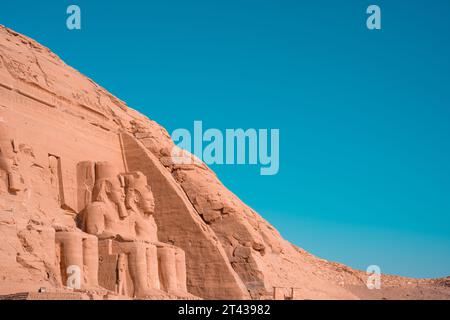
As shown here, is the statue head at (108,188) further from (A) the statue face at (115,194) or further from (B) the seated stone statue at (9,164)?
(B) the seated stone statue at (9,164)

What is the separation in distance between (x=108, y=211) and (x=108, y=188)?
738 mm

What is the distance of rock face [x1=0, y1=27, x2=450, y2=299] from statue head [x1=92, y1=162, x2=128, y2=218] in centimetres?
3

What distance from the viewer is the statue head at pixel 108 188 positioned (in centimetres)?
1833

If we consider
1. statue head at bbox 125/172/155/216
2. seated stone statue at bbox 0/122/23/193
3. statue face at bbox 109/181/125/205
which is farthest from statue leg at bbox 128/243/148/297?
seated stone statue at bbox 0/122/23/193

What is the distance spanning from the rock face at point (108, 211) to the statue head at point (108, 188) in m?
0.03

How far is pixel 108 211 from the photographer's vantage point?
58.9 ft

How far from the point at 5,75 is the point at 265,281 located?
307 inches

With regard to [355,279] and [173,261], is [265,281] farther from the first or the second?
[355,279]

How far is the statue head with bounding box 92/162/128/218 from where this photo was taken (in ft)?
60.1

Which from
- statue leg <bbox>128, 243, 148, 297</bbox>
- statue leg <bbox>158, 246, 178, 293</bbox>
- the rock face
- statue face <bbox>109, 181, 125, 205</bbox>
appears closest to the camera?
the rock face

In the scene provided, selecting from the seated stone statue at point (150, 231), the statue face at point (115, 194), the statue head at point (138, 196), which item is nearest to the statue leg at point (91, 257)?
the seated stone statue at point (150, 231)

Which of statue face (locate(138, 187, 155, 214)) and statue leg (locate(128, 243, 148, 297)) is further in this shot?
statue face (locate(138, 187, 155, 214))

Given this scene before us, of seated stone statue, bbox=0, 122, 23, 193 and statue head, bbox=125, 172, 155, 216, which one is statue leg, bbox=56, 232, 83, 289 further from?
statue head, bbox=125, 172, 155, 216
